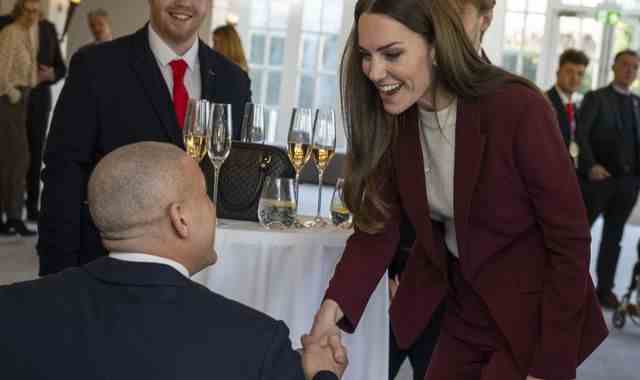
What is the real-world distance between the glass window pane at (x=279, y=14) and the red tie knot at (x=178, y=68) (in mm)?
12029

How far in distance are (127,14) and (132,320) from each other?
1240 cm

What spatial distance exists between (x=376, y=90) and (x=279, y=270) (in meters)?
0.95

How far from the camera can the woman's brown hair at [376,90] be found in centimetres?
207

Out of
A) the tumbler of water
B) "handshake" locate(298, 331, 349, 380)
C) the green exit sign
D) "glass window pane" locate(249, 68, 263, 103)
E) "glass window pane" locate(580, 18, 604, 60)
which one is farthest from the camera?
"glass window pane" locate(249, 68, 263, 103)

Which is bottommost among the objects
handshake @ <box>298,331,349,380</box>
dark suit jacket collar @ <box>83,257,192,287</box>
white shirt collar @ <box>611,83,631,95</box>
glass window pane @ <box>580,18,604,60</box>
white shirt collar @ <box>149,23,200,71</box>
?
handshake @ <box>298,331,349,380</box>

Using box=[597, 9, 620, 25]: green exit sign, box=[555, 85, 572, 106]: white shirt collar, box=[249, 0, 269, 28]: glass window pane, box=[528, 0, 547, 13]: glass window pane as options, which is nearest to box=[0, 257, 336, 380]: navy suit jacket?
box=[555, 85, 572, 106]: white shirt collar

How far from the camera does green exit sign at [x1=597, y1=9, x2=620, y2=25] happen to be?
1359cm

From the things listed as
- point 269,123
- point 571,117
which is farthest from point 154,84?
point 269,123

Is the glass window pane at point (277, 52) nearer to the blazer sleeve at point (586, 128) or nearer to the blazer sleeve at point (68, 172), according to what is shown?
the blazer sleeve at point (586, 128)

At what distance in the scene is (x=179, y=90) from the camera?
326 centimetres

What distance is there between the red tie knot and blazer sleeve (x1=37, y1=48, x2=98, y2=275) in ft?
0.93

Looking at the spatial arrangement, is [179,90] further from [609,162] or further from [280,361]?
[609,162]

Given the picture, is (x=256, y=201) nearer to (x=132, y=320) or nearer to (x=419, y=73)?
(x=419, y=73)

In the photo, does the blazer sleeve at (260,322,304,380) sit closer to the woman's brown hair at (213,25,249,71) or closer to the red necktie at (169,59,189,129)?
the red necktie at (169,59,189,129)
